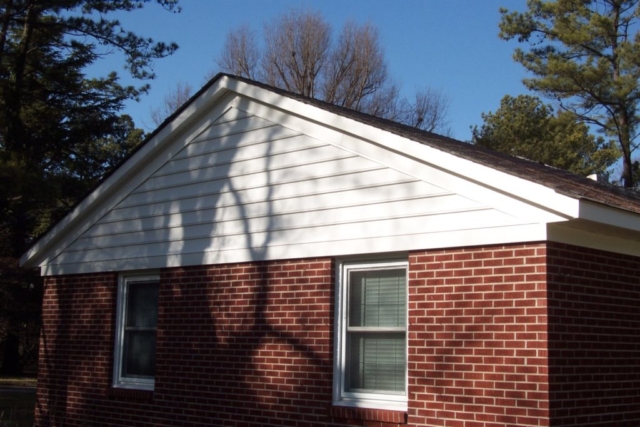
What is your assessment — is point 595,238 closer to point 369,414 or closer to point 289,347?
point 369,414

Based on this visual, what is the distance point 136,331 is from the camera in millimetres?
11398

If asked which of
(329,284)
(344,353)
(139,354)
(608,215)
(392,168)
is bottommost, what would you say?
(139,354)

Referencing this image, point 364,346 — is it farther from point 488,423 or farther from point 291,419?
point 488,423

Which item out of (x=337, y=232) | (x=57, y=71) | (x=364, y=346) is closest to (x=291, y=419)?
(x=364, y=346)

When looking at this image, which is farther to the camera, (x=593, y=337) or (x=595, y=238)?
(x=595, y=238)

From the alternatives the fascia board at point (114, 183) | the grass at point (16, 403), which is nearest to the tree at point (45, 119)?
the grass at point (16, 403)

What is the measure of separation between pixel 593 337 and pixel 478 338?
1.10 meters

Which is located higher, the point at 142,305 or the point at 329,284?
the point at 329,284

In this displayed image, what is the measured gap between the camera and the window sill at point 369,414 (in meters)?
7.96

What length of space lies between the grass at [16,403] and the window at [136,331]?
1707 mm

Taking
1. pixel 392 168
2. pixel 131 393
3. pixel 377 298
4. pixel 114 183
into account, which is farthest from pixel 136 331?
pixel 392 168

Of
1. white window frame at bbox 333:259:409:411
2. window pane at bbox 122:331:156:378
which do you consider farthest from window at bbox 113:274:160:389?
white window frame at bbox 333:259:409:411

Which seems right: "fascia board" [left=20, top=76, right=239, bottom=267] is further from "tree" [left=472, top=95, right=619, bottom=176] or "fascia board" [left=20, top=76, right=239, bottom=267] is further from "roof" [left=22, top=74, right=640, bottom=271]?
"tree" [left=472, top=95, right=619, bottom=176]

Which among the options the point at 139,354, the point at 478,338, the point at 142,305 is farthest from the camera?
the point at 142,305
